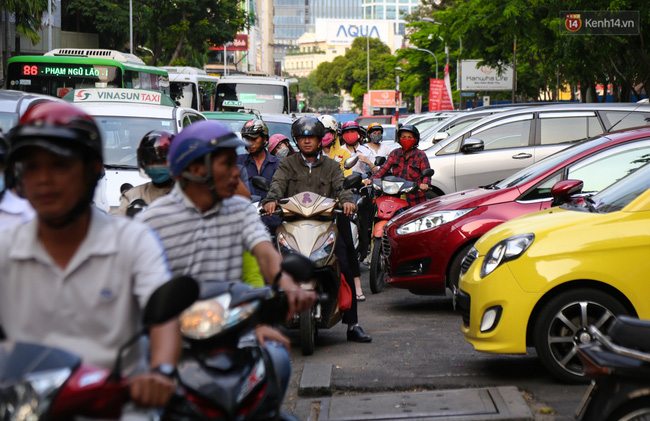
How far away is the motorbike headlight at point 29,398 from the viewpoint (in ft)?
7.08

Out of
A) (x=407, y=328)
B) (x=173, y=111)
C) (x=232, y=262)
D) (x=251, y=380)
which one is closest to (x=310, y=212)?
(x=407, y=328)

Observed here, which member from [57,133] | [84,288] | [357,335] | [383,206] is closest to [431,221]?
[357,335]

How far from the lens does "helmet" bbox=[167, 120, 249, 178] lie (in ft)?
11.4

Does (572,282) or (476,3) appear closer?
(572,282)

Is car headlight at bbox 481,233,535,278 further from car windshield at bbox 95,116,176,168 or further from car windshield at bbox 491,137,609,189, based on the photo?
car windshield at bbox 95,116,176,168

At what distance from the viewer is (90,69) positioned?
Answer: 924 inches

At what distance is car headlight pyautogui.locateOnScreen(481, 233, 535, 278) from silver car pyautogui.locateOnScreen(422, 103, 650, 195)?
6.95 metres

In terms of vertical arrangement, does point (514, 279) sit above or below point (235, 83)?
below

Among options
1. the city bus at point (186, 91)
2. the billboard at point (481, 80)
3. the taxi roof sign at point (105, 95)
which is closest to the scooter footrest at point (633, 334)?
the taxi roof sign at point (105, 95)

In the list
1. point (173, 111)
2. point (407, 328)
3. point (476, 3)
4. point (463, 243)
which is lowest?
point (407, 328)

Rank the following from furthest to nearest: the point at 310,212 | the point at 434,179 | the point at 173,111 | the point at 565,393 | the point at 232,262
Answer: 1. the point at 434,179
2. the point at 173,111
3. the point at 310,212
4. the point at 565,393
5. the point at 232,262

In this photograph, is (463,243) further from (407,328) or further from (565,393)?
(565,393)

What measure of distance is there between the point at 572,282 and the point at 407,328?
260 centimetres

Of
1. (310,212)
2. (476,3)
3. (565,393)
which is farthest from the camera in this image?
(476,3)
